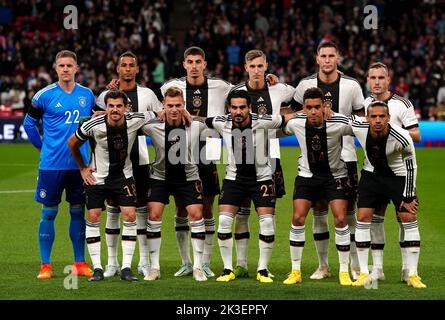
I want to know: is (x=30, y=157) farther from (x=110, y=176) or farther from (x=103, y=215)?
(x=110, y=176)

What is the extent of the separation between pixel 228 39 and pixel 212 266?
1974cm

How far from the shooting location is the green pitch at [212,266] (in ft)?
30.3

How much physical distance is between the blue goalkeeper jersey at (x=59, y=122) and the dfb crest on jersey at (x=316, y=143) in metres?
2.35

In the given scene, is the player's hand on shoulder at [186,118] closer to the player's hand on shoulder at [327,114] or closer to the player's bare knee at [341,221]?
the player's hand on shoulder at [327,114]

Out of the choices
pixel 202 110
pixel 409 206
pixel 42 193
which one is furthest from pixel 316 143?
pixel 42 193

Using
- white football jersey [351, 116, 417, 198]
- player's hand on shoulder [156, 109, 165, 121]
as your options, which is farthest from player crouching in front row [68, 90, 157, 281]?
white football jersey [351, 116, 417, 198]

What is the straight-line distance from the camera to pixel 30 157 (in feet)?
75.9

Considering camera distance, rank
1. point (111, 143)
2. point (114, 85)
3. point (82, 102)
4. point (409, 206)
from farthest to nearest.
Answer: point (114, 85)
point (82, 102)
point (111, 143)
point (409, 206)

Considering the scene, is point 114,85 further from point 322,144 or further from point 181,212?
point 322,144

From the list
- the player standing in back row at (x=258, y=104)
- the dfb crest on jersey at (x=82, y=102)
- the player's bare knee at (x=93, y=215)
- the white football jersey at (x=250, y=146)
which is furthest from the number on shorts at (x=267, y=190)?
the dfb crest on jersey at (x=82, y=102)

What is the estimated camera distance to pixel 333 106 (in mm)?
10438

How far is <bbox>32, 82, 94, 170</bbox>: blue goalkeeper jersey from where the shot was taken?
10.4 m

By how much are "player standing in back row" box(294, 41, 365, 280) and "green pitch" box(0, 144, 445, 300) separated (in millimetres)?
298

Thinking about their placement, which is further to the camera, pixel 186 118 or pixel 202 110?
pixel 202 110
